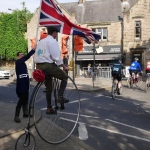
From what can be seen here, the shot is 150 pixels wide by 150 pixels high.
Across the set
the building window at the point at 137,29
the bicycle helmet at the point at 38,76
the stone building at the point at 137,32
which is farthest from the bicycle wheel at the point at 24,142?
the building window at the point at 137,29

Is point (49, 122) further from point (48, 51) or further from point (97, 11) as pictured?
point (97, 11)

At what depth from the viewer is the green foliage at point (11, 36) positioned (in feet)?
154

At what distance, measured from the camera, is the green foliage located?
47031mm

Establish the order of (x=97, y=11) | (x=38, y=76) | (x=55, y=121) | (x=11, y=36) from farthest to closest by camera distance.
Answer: (x=11, y=36), (x=97, y=11), (x=55, y=121), (x=38, y=76)

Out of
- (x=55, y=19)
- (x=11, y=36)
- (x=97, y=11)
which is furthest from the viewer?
(x=11, y=36)

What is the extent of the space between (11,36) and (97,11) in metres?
16.9

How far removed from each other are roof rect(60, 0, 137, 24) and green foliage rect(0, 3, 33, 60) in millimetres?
11924

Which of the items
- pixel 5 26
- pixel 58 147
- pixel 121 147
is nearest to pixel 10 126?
pixel 58 147

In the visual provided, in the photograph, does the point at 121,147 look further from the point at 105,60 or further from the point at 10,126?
the point at 105,60

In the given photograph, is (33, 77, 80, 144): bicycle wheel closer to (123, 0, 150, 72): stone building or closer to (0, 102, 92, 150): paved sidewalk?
(0, 102, 92, 150): paved sidewalk

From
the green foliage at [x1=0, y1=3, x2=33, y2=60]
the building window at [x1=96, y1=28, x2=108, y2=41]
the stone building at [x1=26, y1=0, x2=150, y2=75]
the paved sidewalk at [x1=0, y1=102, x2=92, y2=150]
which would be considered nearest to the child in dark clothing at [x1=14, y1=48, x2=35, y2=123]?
the paved sidewalk at [x1=0, y1=102, x2=92, y2=150]

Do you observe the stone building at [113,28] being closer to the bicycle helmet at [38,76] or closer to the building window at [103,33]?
the building window at [103,33]

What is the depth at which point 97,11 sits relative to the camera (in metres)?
40.2

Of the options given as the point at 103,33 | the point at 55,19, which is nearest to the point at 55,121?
the point at 55,19
